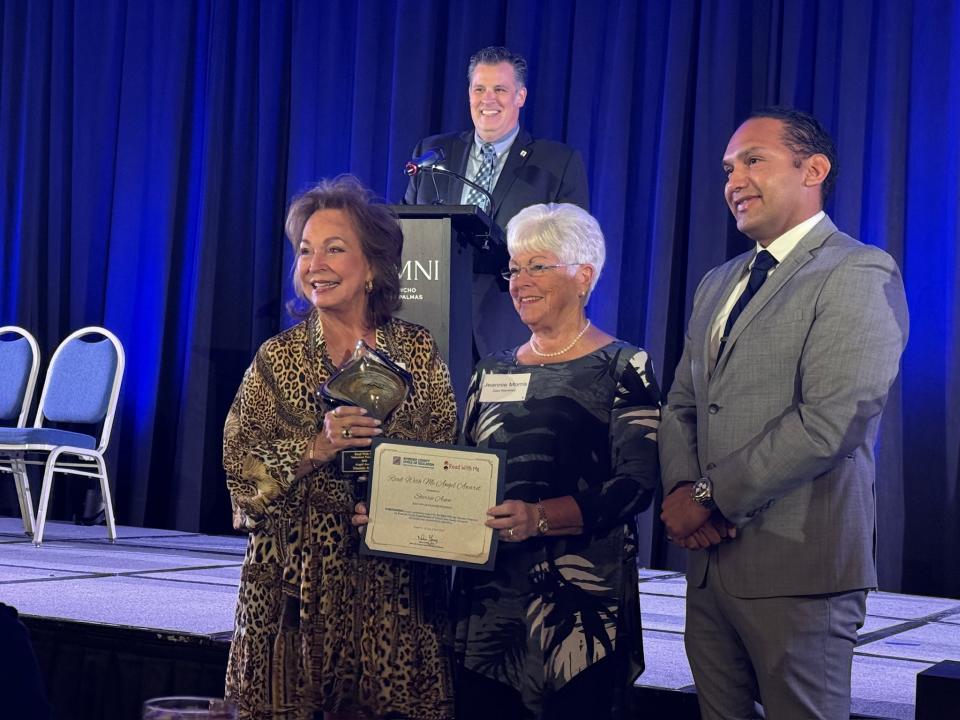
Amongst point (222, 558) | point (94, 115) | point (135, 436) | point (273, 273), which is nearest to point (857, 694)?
point (222, 558)

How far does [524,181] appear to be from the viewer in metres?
3.64

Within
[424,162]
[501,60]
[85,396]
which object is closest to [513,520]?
[424,162]

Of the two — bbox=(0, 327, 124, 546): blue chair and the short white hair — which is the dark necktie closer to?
the short white hair

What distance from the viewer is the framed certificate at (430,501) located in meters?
1.97

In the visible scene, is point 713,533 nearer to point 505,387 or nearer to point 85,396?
point 505,387

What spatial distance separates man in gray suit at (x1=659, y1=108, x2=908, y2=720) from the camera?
73.7 inches

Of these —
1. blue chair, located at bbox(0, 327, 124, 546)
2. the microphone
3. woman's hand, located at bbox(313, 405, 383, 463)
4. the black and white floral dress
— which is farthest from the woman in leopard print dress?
blue chair, located at bbox(0, 327, 124, 546)

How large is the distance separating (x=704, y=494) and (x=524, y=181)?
6.12 ft

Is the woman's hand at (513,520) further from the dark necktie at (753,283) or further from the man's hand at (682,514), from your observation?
the dark necktie at (753,283)

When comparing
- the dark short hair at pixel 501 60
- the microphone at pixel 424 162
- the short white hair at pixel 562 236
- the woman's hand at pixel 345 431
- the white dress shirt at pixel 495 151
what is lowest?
the woman's hand at pixel 345 431

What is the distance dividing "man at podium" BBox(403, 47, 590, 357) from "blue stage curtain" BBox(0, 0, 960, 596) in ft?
6.06

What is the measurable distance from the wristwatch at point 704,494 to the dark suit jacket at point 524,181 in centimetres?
174

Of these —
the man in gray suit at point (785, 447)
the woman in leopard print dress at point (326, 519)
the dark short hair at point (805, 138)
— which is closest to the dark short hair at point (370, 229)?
the woman in leopard print dress at point (326, 519)

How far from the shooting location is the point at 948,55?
5090 mm
